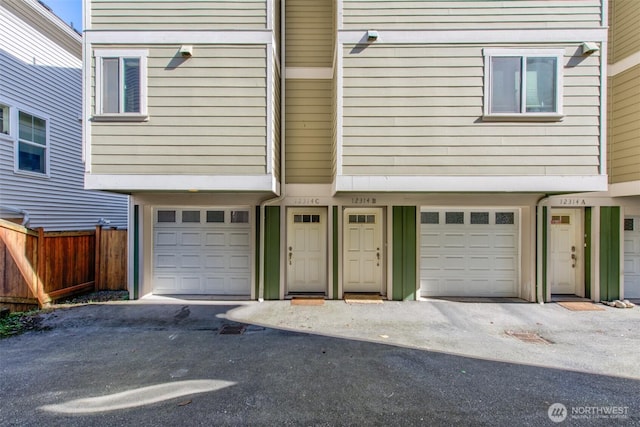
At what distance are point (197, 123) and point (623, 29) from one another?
8999 millimetres

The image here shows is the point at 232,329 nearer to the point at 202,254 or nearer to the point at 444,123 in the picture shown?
the point at 202,254

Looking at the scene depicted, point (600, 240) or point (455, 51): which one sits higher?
point (455, 51)

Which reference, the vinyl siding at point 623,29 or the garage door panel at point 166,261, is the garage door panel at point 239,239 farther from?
the vinyl siding at point 623,29

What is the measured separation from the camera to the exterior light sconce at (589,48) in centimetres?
490

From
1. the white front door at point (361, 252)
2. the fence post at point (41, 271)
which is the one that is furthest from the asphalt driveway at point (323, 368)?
the white front door at point (361, 252)

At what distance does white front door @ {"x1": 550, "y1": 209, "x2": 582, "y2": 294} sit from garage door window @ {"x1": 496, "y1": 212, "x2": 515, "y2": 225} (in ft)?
3.20

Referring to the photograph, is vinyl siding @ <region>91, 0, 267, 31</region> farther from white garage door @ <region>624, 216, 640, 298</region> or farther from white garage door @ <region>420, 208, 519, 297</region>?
white garage door @ <region>624, 216, 640, 298</region>

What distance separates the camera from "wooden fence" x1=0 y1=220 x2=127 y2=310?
5.35 meters

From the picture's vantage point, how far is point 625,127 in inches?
229

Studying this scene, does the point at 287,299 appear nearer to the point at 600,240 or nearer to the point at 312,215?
the point at 312,215

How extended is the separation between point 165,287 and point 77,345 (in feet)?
7.95

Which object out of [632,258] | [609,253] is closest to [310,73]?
[609,253]

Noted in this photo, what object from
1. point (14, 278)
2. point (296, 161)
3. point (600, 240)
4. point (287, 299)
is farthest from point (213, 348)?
point (600, 240)

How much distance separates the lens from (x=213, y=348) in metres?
3.95
